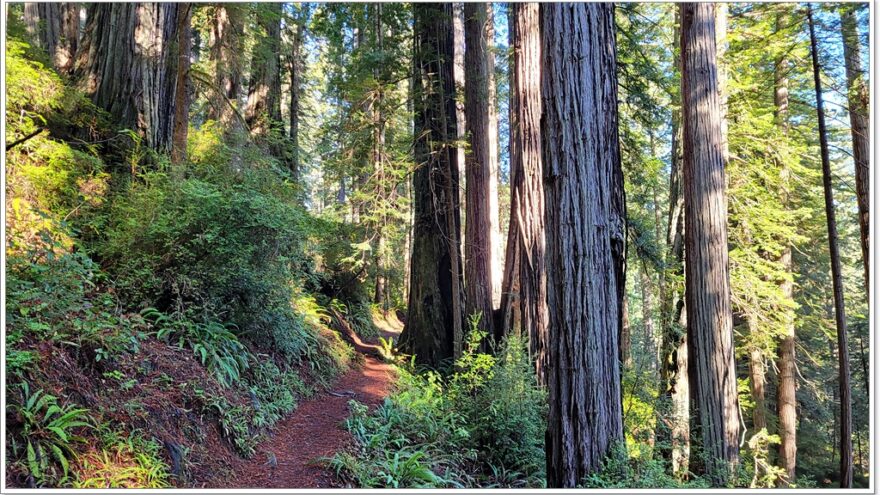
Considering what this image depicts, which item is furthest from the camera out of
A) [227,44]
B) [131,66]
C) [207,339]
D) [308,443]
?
[227,44]

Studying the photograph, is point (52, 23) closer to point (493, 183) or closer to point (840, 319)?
point (493, 183)

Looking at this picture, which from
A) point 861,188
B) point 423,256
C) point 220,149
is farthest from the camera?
point 423,256

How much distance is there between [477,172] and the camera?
28.9ft

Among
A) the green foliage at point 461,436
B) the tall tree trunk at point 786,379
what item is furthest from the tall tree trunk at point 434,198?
the tall tree trunk at point 786,379

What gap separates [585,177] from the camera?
12.3 feet

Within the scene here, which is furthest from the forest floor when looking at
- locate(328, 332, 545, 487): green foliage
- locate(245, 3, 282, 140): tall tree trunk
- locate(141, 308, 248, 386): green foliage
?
locate(245, 3, 282, 140): tall tree trunk

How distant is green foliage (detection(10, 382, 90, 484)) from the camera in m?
2.67

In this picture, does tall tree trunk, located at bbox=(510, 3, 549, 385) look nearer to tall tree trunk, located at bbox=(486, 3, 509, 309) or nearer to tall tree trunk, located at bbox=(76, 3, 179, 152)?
tall tree trunk, located at bbox=(486, 3, 509, 309)

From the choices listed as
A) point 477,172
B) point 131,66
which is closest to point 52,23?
point 131,66

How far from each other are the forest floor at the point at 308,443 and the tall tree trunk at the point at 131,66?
4.18m

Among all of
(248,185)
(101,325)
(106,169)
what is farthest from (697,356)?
(106,169)

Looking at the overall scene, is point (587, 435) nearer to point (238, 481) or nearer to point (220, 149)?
point (238, 481)

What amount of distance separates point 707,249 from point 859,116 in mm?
3824

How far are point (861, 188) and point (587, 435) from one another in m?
7.54
